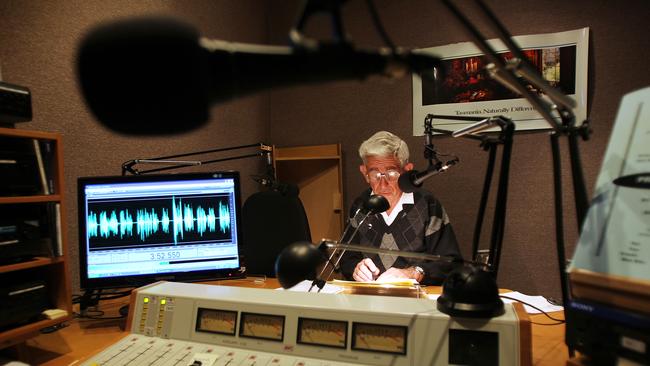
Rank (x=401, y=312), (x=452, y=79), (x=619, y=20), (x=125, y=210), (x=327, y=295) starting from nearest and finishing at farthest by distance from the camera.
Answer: (x=401, y=312) < (x=327, y=295) < (x=125, y=210) < (x=619, y=20) < (x=452, y=79)

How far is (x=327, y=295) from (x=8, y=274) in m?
0.88

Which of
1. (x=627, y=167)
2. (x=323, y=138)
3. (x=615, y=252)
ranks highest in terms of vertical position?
(x=323, y=138)

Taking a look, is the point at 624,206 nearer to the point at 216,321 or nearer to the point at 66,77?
the point at 216,321

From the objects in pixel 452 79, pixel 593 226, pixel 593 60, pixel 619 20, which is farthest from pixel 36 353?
pixel 619 20

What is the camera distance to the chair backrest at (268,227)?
6.93 ft

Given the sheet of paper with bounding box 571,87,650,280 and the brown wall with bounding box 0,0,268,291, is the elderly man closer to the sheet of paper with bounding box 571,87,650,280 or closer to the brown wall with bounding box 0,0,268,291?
the brown wall with bounding box 0,0,268,291

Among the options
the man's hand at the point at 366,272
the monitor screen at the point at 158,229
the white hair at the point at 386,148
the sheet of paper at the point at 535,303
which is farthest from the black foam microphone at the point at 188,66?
the white hair at the point at 386,148

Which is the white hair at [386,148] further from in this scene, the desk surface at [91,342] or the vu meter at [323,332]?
the vu meter at [323,332]

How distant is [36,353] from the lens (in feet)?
3.42

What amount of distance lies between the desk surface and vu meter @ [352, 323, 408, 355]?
376 mm

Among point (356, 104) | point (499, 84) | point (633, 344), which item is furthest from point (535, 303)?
point (356, 104)

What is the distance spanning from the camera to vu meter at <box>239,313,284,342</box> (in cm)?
86

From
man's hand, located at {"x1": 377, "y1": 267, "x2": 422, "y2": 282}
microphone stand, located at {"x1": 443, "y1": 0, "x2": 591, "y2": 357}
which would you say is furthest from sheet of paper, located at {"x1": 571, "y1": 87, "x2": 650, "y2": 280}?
man's hand, located at {"x1": 377, "y1": 267, "x2": 422, "y2": 282}

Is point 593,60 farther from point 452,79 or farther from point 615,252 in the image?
point 615,252
